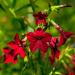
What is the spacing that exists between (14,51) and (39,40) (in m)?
0.14

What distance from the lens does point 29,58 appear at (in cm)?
200

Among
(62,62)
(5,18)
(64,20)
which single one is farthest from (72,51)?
(64,20)

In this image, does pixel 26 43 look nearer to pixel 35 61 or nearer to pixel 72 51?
pixel 35 61

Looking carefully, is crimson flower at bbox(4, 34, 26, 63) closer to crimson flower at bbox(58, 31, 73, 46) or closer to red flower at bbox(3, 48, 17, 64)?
red flower at bbox(3, 48, 17, 64)

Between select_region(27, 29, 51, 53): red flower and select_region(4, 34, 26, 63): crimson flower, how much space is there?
7 cm

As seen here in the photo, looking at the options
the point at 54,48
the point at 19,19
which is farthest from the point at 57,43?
the point at 19,19

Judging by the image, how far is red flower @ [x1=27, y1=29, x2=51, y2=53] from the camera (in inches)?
73.5

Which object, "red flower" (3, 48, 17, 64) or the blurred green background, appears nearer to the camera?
"red flower" (3, 48, 17, 64)

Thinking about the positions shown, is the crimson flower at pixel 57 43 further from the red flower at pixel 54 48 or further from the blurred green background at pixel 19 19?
the blurred green background at pixel 19 19

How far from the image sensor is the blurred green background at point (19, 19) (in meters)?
2.12

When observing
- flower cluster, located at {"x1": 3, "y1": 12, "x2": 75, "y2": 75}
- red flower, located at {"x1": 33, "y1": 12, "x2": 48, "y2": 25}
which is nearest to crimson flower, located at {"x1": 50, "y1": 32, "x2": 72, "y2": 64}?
flower cluster, located at {"x1": 3, "y1": 12, "x2": 75, "y2": 75}

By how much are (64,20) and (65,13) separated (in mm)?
219

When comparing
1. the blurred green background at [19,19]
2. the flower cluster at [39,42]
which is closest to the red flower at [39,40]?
the flower cluster at [39,42]

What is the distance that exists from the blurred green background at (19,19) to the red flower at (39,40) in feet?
0.34
